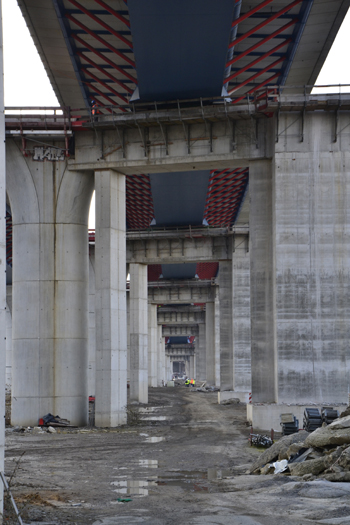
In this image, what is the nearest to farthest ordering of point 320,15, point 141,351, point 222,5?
point 222,5 → point 320,15 → point 141,351

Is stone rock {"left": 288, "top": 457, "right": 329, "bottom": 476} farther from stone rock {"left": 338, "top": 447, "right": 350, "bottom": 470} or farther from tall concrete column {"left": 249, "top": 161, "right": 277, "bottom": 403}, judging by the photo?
tall concrete column {"left": 249, "top": 161, "right": 277, "bottom": 403}

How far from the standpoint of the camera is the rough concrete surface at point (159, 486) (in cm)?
1018

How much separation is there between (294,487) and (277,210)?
16.1 metres

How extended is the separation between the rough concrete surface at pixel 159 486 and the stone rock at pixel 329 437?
140cm

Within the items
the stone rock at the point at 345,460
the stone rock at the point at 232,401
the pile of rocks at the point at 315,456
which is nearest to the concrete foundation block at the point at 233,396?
the stone rock at the point at 232,401

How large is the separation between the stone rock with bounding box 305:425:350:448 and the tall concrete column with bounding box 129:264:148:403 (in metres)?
38.0

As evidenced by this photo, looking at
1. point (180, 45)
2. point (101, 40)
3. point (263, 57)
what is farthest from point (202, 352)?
point (180, 45)

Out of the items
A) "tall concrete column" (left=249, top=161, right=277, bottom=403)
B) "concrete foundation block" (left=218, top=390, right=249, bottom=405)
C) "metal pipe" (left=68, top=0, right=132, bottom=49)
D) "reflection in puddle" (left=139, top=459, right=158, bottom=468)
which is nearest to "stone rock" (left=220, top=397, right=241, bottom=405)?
"concrete foundation block" (left=218, top=390, right=249, bottom=405)

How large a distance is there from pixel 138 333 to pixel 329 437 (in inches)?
1553

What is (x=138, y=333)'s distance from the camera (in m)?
53.1

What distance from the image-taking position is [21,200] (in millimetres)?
30297

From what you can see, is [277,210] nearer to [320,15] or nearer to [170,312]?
[320,15]

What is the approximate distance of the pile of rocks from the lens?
12469 millimetres

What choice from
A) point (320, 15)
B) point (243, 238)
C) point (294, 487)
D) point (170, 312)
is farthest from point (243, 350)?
point (170, 312)
